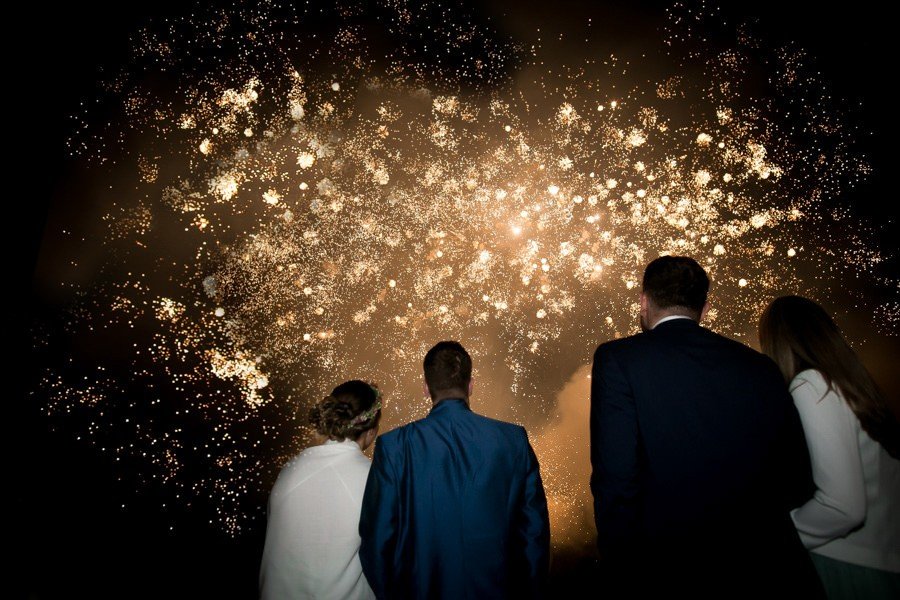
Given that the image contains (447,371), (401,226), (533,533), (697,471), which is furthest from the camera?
(401,226)

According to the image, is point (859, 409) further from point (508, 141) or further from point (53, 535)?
point (53, 535)

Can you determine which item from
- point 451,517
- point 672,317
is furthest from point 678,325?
point 451,517

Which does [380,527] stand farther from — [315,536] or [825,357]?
[825,357]

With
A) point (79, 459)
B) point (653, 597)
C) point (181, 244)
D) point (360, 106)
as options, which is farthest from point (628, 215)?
point (79, 459)

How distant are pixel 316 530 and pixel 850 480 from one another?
1.95 metres

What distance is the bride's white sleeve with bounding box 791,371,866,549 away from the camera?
1308 mm

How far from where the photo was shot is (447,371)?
1.65 metres

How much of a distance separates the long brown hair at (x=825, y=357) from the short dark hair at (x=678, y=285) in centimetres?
47

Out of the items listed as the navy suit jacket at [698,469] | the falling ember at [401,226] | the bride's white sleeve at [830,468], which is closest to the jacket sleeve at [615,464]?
the navy suit jacket at [698,469]

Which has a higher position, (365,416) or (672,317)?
(672,317)

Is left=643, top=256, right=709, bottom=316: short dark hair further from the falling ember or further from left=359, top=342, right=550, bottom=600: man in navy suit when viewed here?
the falling ember

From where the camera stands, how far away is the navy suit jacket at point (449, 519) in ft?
4.53

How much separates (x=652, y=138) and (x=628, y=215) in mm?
860

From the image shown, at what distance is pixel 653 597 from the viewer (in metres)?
1.18
